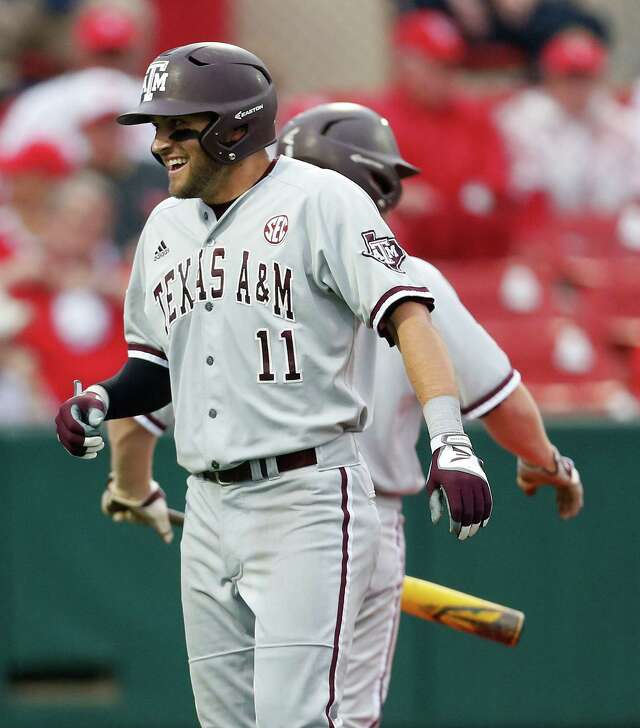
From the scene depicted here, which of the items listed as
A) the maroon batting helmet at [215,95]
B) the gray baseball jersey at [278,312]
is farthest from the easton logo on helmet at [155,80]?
the gray baseball jersey at [278,312]

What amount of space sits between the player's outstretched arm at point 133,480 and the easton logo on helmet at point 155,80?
0.95 metres

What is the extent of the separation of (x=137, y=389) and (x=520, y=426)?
1.05 m

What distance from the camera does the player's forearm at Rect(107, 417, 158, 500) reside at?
13.5 ft

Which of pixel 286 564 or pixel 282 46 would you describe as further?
pixel 282 46

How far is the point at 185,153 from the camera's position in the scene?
3.51 metres

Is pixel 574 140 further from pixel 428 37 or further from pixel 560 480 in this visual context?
pixel 560 480

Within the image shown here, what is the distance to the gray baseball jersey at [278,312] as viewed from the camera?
3428 millimetres

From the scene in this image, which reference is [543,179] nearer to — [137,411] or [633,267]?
[633,267]

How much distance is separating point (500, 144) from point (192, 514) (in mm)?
5050

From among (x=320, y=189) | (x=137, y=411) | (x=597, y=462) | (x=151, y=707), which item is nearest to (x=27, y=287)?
(x=151, y=707)

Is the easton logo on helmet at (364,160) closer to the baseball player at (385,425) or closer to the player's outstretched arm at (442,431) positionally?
the baseball player at (385,425)

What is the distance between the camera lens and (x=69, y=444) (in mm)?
3537

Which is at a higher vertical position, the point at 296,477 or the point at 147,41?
the point at 296,477

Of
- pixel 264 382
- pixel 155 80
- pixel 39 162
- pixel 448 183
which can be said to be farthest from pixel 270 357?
pixel 448 183
